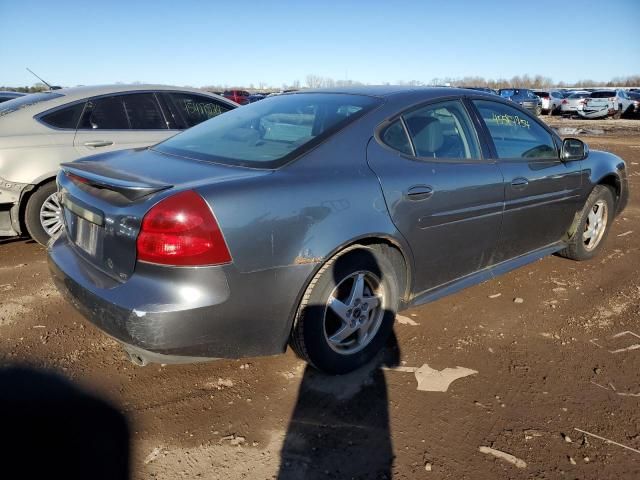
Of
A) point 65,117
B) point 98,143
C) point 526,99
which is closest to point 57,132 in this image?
point 65,117

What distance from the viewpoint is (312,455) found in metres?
2.15

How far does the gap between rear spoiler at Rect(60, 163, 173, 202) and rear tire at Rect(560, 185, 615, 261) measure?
3.62 m

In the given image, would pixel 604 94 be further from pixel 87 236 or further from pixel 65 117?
pixel 87 236

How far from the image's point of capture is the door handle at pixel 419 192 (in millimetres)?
2728

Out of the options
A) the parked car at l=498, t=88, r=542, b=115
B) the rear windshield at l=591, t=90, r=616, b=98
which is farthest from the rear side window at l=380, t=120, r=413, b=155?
the rear windshield at l=591, t=90, r=616, b=98

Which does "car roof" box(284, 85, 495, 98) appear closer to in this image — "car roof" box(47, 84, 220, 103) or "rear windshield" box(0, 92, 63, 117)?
"car roof" box(47, 84, 220, 103)

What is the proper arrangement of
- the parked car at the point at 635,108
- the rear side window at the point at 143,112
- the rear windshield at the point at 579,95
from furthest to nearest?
the rear windshield at the point at 579,95
the parked car at the point at 635,108
the rear side window at the point at 143,112

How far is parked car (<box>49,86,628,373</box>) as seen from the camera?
6.86ft

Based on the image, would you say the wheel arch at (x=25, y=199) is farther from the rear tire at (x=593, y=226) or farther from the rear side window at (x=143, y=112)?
the rear tire at (x=593, y=226)

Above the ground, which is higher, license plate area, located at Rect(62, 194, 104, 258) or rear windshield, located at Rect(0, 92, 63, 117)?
rear windshield, located at Rect(0, 92, 63, 117)

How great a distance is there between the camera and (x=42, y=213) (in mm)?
4496

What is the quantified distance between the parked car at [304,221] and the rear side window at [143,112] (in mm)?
2220

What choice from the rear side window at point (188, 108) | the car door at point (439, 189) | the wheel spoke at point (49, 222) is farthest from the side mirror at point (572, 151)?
the wheel spoke at point (49, 222)

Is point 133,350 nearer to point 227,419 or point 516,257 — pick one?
point 227,419
